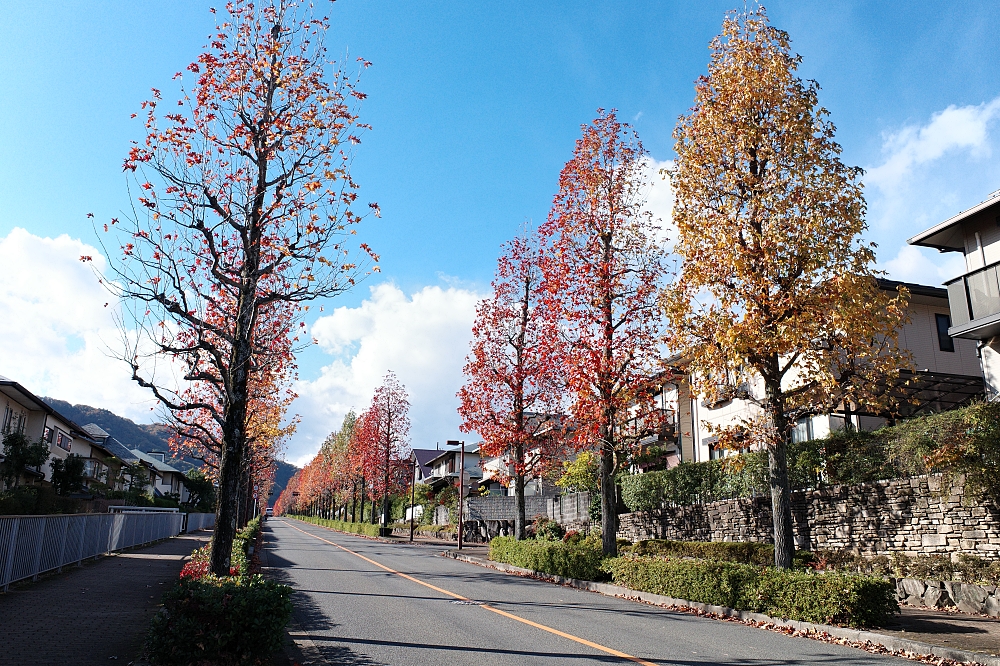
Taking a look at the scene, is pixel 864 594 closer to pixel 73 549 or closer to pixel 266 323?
pixel 266 323

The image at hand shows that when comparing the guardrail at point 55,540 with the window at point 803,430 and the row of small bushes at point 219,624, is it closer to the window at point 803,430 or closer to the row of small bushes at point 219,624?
the row of small bushes at point 219,624

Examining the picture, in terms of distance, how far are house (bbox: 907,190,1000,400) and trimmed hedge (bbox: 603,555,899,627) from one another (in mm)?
9794

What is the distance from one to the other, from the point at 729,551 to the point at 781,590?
7.57m

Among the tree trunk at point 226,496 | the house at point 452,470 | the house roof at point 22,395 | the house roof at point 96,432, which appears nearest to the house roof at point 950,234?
the tree trunk at point 226,496

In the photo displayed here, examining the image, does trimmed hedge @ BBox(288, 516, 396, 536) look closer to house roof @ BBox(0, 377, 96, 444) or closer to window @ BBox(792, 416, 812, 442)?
house roof @ BBox(0, 377, 96, 444)

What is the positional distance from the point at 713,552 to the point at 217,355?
48.4ft

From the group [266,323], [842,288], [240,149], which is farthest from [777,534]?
[266,323]

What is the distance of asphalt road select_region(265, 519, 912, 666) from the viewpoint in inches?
334

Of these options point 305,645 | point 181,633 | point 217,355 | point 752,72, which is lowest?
point 305,645

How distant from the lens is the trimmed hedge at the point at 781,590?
1032 centimetres

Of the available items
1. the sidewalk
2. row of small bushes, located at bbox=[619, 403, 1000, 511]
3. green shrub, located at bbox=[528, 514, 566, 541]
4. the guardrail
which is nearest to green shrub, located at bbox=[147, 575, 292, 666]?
the guardrail

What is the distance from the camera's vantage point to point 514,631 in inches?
406

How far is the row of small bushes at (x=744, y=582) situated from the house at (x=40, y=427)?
29.8m

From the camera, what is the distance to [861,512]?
1661cm
